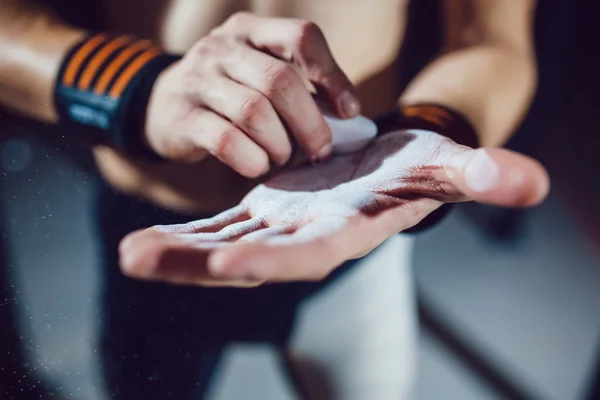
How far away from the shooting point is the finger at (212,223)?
1.25 feet

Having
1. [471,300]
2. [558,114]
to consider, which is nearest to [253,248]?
[471,300]

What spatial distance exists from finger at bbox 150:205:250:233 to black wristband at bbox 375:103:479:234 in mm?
199

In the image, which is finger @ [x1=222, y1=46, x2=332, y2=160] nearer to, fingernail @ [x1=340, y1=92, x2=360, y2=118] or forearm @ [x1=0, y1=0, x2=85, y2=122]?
fingernail @ [x1=340, y1=92, x2=360, y2=118]

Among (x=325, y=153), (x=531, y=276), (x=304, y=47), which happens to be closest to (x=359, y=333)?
(x=325, y=153)

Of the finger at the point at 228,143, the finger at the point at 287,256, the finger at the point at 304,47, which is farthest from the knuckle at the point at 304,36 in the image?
the finger at the point at 287,256

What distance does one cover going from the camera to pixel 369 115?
1.89 feet

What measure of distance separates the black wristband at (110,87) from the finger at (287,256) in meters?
0.24

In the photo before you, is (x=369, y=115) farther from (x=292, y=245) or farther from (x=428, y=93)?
(x=292, y=245)

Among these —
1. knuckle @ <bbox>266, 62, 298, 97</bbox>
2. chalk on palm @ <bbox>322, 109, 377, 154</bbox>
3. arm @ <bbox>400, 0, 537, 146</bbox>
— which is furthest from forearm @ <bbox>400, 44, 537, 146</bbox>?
knuckle @ <bbox>266, 62, 298, 97</bbox>

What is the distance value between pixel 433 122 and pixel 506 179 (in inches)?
9.2

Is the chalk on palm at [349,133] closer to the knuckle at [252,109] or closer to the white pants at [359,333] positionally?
the knuckle at [252,109]

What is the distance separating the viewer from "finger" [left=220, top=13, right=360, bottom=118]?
0.47 meters

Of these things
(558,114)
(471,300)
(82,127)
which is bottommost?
(471,300)

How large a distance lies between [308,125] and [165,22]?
22 centimetres
